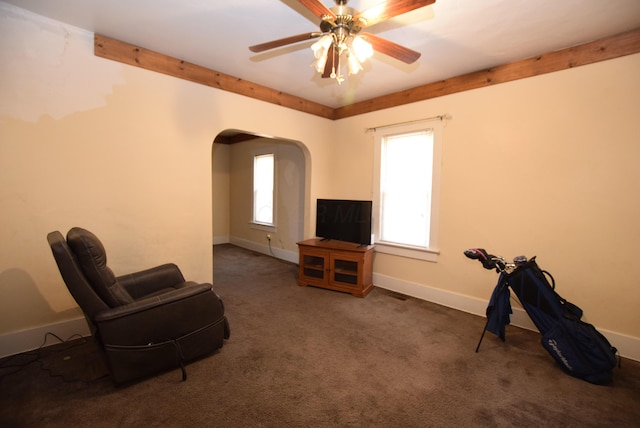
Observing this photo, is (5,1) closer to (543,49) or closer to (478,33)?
(478,33)

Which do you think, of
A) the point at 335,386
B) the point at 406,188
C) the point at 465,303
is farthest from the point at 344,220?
the point at 335,386

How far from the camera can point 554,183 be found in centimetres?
264

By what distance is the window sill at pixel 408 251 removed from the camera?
3461mm

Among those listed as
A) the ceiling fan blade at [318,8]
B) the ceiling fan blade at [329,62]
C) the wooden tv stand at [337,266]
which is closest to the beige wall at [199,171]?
the wooden tv stand at [337,266]

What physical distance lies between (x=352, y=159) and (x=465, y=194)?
1689 mm

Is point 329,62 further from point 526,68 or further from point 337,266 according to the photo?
point 337,266

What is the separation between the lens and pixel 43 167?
7.40 feet

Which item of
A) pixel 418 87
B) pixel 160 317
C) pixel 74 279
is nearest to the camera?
pixel 74 279

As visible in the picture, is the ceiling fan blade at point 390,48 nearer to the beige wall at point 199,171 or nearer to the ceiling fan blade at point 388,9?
the ceiling fan blade at point 388,9

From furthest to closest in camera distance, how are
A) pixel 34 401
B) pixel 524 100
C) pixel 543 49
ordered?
pixel 524 100, pixel 543 49, pixel 34 401

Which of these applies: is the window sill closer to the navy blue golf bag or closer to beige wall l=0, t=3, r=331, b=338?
the navy blue golf bag

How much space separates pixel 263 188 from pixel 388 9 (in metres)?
4.70

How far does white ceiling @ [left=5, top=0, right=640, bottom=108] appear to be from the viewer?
2.00 m

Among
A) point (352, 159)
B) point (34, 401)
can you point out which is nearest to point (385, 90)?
point (352, 159)
